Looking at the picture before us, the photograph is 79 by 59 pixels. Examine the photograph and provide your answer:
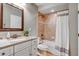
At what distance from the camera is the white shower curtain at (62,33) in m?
1.23

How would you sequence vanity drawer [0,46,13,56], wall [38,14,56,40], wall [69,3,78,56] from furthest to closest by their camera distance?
1. wall [38,14,56,40]
2. wall [69,3,78,56]
3. vanity drawer [0,46,13,56]

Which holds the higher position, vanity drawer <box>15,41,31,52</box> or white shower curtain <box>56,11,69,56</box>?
white shower curtain <box>56,11,69,56</box>

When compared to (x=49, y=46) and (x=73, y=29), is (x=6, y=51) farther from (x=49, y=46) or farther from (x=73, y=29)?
(x=73, y=29)

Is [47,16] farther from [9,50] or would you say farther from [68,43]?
[9,50]

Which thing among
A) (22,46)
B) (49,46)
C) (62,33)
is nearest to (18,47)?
(22,46)

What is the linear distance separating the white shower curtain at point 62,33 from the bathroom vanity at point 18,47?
286mm

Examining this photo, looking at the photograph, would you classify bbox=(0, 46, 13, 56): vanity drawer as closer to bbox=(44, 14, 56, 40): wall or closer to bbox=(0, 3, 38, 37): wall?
bbox=(0, 3, 38, 37): wall

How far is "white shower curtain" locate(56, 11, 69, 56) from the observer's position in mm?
1225

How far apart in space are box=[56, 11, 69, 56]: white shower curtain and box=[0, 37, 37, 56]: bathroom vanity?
286 millimetres

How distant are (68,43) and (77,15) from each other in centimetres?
35

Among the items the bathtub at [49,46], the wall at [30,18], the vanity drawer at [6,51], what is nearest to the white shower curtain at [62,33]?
the bathtub at [49,46]

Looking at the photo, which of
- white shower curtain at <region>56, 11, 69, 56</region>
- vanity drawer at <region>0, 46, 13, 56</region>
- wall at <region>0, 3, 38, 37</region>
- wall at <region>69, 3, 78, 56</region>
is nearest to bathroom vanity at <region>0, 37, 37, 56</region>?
vanity drawer at <region>0, 46, 13, 56</region>

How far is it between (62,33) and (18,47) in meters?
0.54

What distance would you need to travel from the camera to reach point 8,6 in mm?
1225
